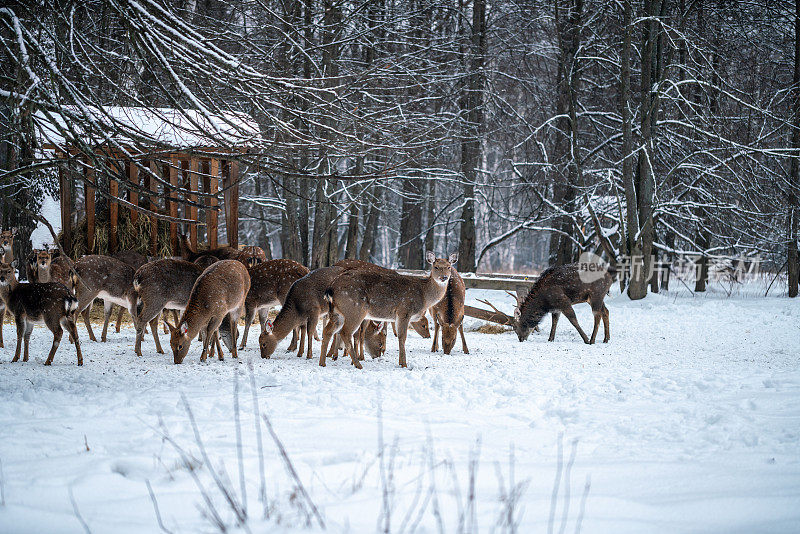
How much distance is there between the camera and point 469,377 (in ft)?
24.7

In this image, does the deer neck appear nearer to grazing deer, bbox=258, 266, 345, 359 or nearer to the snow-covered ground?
the snow-covered ground

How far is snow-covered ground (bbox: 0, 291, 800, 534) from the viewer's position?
370 centimetres

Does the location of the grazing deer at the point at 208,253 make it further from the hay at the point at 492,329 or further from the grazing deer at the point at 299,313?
the hay at the point at 492,329

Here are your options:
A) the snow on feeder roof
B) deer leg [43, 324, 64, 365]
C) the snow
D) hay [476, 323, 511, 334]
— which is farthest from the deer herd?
the snow

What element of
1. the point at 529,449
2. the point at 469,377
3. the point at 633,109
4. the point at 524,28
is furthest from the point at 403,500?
the point at 524,28

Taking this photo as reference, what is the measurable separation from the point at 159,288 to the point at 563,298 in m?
6.24

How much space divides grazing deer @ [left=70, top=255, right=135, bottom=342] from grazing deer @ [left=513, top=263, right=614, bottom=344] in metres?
6.17

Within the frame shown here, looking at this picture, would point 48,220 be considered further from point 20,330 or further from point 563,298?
point 563,298

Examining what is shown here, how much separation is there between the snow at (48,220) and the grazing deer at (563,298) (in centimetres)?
1031

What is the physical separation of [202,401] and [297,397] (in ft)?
2.78

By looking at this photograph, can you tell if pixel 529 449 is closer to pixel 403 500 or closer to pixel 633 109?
pixel 403 500

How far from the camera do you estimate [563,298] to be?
11445 millimetres

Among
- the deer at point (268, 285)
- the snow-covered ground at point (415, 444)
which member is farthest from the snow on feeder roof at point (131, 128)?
the deer at point (268, 285)

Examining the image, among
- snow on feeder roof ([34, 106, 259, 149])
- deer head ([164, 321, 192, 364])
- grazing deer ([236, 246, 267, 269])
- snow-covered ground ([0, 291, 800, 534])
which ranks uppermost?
snow on feeder roof ([34, 106, 259, 149])
